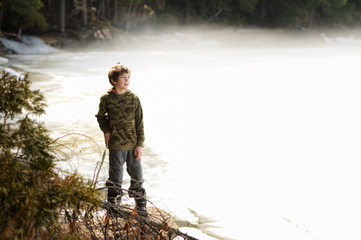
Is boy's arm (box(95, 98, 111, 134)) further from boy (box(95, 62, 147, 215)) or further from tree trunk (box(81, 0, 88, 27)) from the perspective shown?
tree trunk (box(81, 0, 88, 27))

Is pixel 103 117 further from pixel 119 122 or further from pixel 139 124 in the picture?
pixel 139 124

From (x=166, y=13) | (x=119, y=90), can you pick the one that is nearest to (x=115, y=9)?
(x=166, y=13)

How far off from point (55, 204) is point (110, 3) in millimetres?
→ 34329

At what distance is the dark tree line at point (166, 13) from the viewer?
24359 millimetres

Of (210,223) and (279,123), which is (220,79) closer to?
(279,123)

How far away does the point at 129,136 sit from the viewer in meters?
3.79

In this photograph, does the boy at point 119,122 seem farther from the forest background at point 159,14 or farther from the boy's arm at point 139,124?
the forest background at point 159,14

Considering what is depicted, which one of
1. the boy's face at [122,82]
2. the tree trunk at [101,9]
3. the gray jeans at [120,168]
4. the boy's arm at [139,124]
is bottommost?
the gray jeans at [120,168]

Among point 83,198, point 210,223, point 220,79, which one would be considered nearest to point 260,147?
point 210,223

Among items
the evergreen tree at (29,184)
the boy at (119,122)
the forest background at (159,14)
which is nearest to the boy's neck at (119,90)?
the boy at (119,122)

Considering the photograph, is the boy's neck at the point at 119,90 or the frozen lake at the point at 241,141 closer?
the boy's neck at the point at 119,90

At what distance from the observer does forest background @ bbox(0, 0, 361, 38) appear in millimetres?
24500

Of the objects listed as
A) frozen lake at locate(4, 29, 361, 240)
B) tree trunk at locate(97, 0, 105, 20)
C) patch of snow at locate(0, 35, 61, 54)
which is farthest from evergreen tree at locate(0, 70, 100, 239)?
tree trunk at locate(97, 0, 105, 20)

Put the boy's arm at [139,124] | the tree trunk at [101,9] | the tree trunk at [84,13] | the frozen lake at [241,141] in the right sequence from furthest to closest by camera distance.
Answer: the tree trunk at [101,9] → the tree trunk at [84,13] → the frozen lake at [241,141] → the boy's arm at [139,124]
